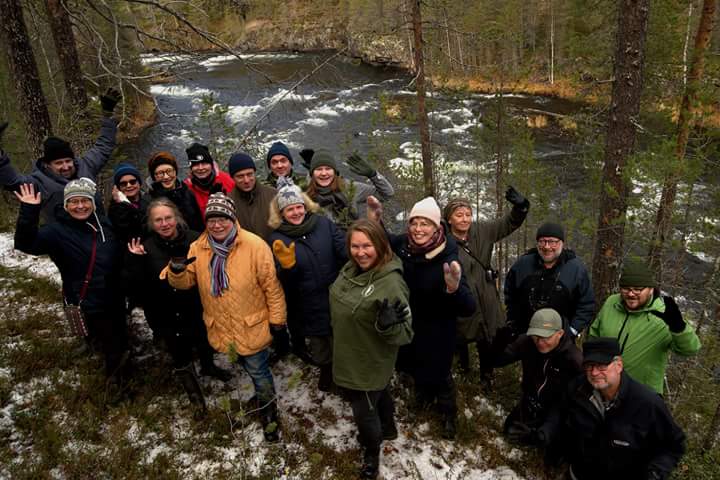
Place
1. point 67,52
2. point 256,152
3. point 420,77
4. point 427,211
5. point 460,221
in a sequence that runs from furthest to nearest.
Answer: point 420,77 → point 256,152 → point 67,52 → point 460,221 → point 427,211

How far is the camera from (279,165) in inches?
188

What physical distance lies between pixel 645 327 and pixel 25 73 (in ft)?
25.9

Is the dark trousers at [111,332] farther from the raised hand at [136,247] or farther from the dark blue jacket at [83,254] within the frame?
the raised hand at [136,247]

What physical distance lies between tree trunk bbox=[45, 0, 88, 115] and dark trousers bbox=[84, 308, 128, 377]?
408cm

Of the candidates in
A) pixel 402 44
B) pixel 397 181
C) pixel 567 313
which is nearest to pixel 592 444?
pixel 567 313

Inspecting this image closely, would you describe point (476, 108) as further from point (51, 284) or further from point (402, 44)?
point (51, 284)

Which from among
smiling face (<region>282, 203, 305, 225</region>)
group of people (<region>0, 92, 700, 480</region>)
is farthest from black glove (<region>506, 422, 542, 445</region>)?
smiling face (<region>282, 203, 305, 225</region>)

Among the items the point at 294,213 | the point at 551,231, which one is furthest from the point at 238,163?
the point at 551,231

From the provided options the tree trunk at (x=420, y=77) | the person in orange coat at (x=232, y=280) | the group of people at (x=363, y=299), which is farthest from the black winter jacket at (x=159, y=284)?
the tree trunk at (x=420, y=77)

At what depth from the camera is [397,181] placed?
45.6 feet

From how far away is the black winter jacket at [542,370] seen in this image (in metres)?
3.35

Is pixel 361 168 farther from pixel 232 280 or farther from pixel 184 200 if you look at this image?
pixel 232 280

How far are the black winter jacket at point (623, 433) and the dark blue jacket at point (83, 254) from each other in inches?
147

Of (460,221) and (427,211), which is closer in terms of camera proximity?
(427,211)
